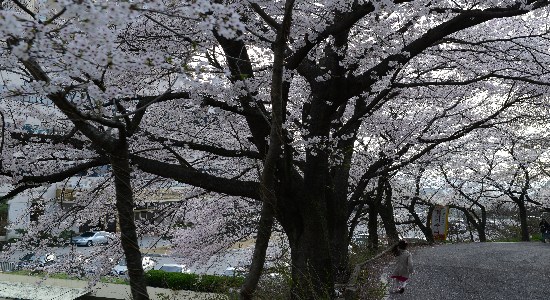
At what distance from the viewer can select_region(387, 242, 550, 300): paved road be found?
9156 mm

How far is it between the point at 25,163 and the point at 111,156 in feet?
8.85

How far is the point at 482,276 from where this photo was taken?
35.9 ft

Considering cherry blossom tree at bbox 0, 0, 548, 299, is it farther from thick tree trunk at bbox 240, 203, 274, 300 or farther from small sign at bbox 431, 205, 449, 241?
small sign at bbox 431, 205, 449, 241

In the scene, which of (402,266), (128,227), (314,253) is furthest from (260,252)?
(402,266)

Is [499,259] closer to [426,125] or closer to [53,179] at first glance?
[426,125]

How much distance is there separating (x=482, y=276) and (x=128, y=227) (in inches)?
354

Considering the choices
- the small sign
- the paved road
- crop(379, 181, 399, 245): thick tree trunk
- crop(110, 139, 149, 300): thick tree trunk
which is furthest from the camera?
crop(379, 181, 399, 245): thick tree trunk

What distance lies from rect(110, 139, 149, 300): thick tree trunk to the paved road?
5.55m

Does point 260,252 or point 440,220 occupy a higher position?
point 440,220

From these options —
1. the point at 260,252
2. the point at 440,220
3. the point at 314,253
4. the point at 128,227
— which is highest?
the point at 440,220

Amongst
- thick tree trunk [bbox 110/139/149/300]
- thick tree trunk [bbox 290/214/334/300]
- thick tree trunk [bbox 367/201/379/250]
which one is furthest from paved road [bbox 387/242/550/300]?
thick tree trunk [bbox 110/139/149/300]

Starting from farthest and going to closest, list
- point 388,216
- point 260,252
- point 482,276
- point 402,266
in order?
point 388,216 < point 482,276 < point 402,266 < point 260,252

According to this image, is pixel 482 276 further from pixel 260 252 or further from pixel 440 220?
pixel 260 252

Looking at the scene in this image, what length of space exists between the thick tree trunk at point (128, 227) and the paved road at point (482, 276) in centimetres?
555
